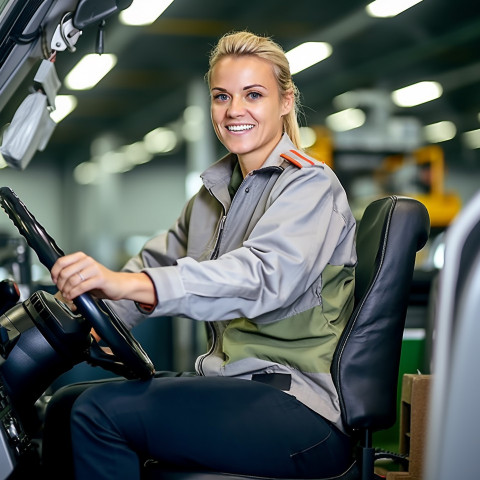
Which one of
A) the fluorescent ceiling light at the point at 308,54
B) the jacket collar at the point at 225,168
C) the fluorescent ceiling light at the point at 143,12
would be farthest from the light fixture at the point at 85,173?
the jacket collar at the point at 225,168

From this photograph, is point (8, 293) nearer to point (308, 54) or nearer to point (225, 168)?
point (225, 168)

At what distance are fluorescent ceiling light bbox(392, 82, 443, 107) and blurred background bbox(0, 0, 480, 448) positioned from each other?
54 mm

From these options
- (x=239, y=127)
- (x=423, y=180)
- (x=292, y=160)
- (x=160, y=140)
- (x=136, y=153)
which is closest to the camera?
(x=292, y=160)

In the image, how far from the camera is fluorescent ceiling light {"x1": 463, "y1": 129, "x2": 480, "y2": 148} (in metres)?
18.6

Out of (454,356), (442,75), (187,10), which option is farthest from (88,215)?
(454,356)

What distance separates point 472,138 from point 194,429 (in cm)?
1904

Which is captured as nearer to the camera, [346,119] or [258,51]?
[258,51]

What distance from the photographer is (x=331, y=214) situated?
168 centimetres

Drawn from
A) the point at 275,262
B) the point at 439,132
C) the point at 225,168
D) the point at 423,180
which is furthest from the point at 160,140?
the point at 275,262

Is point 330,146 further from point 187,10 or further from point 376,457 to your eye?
point 376,457

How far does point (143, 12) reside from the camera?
8.05 meters

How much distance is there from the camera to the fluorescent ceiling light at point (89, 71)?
10.6 metres

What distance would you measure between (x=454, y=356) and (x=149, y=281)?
0.61 metres

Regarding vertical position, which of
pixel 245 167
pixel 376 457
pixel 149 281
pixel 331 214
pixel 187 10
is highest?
pixel 187 10
